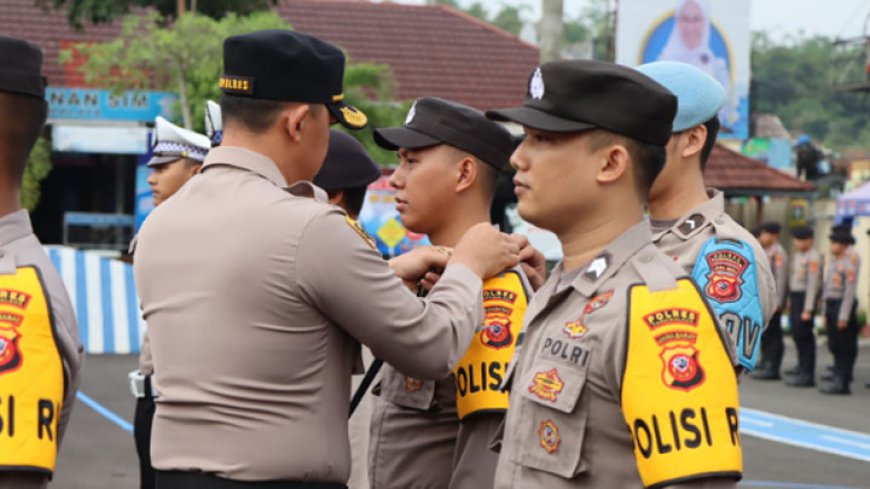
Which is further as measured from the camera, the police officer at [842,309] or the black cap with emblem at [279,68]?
the police officer at [842,309]

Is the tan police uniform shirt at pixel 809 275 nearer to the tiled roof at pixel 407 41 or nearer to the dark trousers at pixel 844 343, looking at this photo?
the dark trousers at pixel 844 343

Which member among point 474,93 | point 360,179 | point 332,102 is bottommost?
point 474,93

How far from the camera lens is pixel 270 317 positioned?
2902mm

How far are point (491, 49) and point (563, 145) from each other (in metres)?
27.7

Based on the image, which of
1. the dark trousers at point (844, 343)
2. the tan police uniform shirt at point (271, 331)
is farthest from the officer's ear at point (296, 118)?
the dark trousers at point (844, 343)

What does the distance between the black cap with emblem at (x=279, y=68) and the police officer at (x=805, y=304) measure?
44.8 feet

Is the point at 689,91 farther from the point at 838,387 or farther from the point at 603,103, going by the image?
the point at 838,387

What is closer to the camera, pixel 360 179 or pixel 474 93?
pixel 360 179

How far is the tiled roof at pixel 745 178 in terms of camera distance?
26.6 meters

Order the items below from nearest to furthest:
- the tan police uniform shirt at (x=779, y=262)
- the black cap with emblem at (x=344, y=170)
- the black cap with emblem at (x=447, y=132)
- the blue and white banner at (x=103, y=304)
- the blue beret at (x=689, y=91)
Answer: the blue beret at (x=689, y=91)
the black cap with emblem at (x=447, y=132)
the black cap with emblem at (x=344, y=170)
the tan police uniform shirt at (x=779, y=262)
the blue and white banner at (x=103, y=304)

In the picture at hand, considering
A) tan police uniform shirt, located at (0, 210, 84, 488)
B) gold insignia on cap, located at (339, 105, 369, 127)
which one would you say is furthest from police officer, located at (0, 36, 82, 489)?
gold insignia on cap, located at (339, 105, 369, 127)

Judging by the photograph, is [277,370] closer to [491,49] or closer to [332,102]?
[332,102]

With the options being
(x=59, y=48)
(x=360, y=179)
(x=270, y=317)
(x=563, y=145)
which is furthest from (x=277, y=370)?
(x=59, y=48)

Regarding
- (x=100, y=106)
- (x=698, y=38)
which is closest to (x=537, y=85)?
(x=698, y=38)
